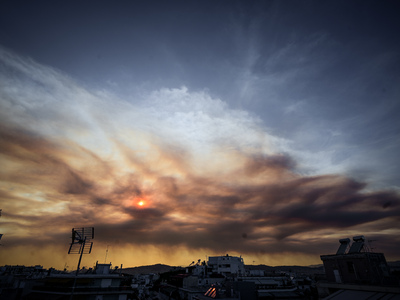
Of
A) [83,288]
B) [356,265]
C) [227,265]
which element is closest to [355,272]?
[356,265]

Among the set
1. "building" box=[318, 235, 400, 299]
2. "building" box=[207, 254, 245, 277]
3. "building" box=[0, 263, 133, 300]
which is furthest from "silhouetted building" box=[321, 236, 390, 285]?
"building" box=[207, 254, 245, 277]

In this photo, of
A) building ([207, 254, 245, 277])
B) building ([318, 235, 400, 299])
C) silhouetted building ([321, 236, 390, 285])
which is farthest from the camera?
building ([207, 254, 245, 277])

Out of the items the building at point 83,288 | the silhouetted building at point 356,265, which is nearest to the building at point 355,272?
the silhouetted building at point 356,265

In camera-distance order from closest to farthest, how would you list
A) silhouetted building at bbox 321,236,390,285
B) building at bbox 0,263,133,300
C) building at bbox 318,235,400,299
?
1. building at bbox 318,235,400,299
2. silhouetted building at bbox 321,236,390,285
3. building at bbox 0,263,133,300

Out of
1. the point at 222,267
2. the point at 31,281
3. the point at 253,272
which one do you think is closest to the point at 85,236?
the point at 31,281

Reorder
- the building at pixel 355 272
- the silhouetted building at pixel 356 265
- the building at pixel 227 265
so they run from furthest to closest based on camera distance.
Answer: the building at pixel 227 265 < the silhouetted building at pixel 356 265 < the building at pixel 355 272

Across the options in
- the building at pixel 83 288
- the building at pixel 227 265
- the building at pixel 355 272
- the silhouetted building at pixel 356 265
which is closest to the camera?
the building at pixel 355 272

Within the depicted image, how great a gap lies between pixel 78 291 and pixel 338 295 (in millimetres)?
49220

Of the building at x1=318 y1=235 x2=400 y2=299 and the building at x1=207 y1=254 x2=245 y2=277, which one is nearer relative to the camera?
the building at x1=318 y1=235 x2=400 y2=299

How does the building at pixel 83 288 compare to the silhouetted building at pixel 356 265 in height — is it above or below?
below

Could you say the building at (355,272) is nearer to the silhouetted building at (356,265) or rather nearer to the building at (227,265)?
the silhouetted building at (356,265)

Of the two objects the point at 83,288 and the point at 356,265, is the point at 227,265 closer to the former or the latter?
the point at 83,288

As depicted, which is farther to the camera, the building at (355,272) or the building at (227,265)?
the building at (227,265)

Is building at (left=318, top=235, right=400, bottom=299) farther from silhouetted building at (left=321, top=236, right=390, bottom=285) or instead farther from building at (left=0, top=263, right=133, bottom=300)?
building at (left=0, top=263, right=133, bottom=300)
